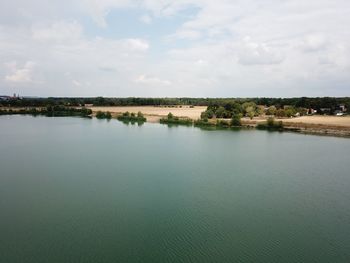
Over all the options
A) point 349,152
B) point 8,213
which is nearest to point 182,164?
Answer: point 8,213

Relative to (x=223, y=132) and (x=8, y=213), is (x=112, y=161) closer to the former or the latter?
(x=8, y=213)

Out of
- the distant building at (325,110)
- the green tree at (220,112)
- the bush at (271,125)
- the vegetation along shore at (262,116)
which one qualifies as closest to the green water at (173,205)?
the bush at (271,125)

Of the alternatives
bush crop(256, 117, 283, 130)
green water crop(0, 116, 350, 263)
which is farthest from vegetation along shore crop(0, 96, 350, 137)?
green water crop(0, 116, 350, 263)

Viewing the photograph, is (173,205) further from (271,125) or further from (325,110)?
(325,110)

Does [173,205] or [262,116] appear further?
[262,116]

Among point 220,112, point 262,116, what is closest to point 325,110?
point 262,116

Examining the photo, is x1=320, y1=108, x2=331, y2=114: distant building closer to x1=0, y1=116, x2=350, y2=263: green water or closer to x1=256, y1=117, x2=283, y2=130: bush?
x1=256, y1=117, x2=283, y2=130: bush

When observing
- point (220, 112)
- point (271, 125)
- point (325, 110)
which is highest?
point (325, 110)

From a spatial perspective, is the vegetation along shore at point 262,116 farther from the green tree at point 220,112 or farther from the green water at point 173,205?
the green water at point 173,205
